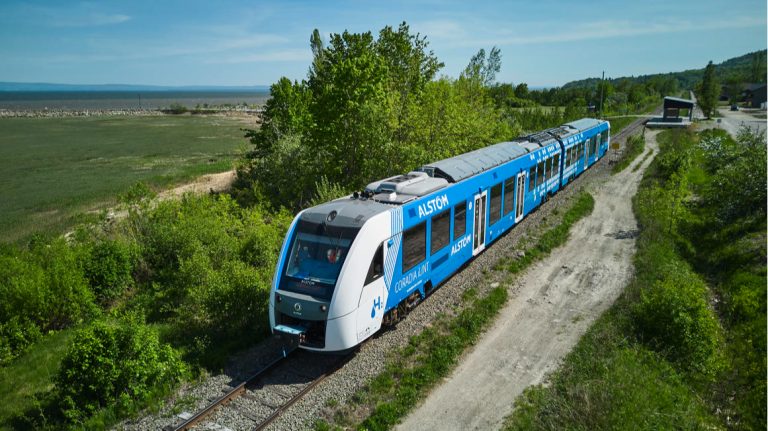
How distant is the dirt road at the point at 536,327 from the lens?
31.2 feet

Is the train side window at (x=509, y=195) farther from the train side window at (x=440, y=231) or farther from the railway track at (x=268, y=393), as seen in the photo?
the railway track at (x=268, y=393)

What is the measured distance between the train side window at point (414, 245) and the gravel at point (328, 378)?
173cm

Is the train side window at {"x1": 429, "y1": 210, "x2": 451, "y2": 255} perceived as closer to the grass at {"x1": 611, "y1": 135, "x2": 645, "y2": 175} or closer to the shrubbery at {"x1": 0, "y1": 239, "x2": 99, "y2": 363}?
the shrubbery at {"x1": 0, "y1": 239, "x2": 99, "y2": 363}

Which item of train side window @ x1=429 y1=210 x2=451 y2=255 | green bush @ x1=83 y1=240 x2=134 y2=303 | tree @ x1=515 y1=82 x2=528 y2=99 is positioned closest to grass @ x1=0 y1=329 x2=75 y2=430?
green bush @ x1=83 y1=240 x2=134 y2=303

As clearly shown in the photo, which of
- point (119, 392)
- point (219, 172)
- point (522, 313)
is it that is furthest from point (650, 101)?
point (119, 392)

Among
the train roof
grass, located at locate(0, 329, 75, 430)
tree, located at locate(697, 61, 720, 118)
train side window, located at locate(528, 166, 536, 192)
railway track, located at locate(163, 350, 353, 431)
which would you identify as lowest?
grass, located at locate(0, 329, 75, 430)

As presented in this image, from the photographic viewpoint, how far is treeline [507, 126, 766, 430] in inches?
347

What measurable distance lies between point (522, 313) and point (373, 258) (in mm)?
5249

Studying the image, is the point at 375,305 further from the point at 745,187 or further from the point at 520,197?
the point at 745,187

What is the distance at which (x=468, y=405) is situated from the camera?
9.61 metres

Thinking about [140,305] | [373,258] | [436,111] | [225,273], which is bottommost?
[140,305]

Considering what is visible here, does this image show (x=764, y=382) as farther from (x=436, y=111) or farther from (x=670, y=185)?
(x=436, y=111)

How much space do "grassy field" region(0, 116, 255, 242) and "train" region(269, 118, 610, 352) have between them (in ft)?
83.9

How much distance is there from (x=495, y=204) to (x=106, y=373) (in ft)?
42.4
